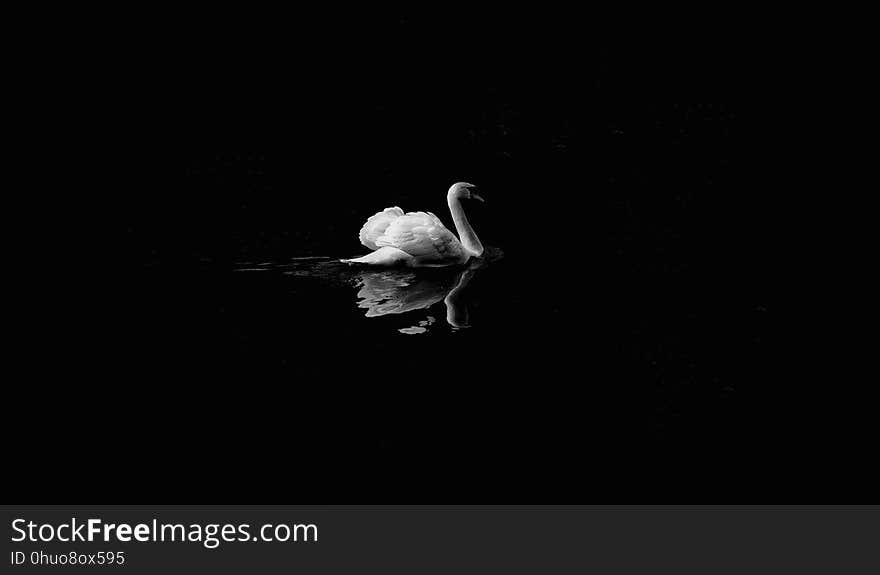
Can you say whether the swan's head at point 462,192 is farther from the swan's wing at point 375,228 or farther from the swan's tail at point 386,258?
the swan's tail at point 386,258

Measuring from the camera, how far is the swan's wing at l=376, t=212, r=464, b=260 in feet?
27.7

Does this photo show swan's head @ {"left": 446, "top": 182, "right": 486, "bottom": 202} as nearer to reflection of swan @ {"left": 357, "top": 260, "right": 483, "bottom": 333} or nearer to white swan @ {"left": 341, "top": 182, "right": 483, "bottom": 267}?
white swan @ {"left": 341, "top": 182, "right": 483, "bottom": 267}

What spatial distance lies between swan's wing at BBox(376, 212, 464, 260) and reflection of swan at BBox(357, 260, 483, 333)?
16 centimetres

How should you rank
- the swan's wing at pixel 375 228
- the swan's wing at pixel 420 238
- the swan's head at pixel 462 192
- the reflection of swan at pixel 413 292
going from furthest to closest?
the swan's head at pixel 462 192 → the swan's wing at pixel 375 228 → the swan's wing at pixel 420 238 → the reflection of swan at pixel 413 292

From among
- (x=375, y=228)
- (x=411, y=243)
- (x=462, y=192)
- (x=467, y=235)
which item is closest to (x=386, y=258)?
(x=411, y=243)

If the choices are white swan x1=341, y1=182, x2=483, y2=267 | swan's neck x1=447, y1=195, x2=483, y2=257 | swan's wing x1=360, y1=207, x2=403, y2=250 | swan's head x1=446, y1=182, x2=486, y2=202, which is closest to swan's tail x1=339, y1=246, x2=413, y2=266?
white swan x1=341, y1=182, x2=483, y2=267

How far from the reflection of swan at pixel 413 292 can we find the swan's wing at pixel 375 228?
441 mm

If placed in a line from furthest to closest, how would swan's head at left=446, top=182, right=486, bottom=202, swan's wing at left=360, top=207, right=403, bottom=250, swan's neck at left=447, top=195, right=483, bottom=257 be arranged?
1. swan's head at left=446, top=182, right=486, bottom=202
2. swan's neck at left=447, top=195, right=483, bottom=257
3. swan's wing at left=360, top=207, right=403, bottom=250

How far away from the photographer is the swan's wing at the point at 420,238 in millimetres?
Answer: 8453

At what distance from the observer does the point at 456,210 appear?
920cm

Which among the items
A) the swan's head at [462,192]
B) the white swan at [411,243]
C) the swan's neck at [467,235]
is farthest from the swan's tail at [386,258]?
the swan's head at [462,192]

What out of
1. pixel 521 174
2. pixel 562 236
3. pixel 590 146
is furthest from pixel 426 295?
pixel 590 146

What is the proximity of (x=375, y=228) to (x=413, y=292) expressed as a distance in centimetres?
104
